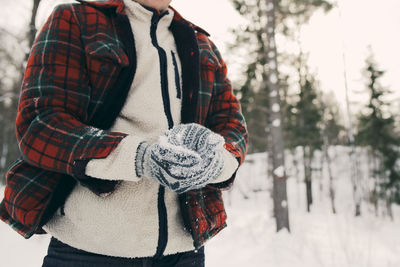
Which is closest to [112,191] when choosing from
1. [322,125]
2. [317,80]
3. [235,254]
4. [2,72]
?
[235,254]

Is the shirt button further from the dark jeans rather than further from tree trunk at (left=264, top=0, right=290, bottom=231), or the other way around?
tree trunk at (left=264, top=0, right=290, bottom=231)

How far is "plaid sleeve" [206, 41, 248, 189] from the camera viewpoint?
1.23 metres

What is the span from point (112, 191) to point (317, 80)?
20.3m

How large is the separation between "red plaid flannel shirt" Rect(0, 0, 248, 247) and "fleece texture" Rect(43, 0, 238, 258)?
0.05 m

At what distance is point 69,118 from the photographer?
93cm

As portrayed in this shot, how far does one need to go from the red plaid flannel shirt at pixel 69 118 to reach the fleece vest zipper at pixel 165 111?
0.08 m

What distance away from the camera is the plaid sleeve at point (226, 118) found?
4.03 feet

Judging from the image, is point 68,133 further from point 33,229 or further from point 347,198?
point 347,198

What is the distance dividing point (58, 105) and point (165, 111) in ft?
1.31

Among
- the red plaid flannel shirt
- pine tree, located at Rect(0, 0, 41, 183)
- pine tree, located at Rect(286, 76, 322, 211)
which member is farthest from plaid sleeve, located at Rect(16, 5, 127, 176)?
pine tree, located at Rect(286, 76, 322, 211)

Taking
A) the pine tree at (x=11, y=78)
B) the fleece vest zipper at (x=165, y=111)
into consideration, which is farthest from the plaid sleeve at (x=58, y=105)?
the pine tree at (x=11, y=78)

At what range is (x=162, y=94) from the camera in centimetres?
121

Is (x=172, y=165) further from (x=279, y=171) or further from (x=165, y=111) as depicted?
(x=279, y=171)

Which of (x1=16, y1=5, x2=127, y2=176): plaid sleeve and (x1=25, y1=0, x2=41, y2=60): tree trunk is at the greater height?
(x1=25, y1=0, x2=41, y2=60): tree trunk
